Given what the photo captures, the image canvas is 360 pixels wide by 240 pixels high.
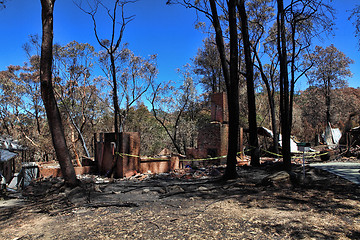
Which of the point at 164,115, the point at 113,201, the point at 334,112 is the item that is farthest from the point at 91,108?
the point at 334,112

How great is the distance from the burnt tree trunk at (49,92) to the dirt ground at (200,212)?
0.64 meters

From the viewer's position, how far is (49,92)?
7.25m

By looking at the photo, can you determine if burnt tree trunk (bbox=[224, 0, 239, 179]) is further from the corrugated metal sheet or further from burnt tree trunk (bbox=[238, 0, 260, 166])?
the corrugated metal sheet

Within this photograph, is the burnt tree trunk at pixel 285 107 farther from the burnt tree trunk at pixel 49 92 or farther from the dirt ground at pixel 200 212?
the burnt tree trunk at pixel 49 92

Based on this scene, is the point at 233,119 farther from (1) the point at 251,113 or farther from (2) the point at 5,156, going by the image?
(2) the point at 5,156

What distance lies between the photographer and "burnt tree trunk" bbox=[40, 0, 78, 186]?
23.9 ft

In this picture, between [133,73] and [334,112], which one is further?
[334,112]

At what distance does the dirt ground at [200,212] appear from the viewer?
3.91 metres

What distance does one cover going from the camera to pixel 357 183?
256 inches

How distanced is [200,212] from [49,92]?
5.22 meters

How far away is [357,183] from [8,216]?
810 cm

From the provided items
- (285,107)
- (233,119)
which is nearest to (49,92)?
(233,119)

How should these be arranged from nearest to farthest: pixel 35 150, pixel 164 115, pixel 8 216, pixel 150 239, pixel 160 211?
pixel 150 239
pixel 160 211
pixel 8 216
pixel 35 150
pixel 164 115

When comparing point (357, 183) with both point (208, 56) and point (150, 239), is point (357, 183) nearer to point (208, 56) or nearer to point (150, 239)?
point (150, 239)
